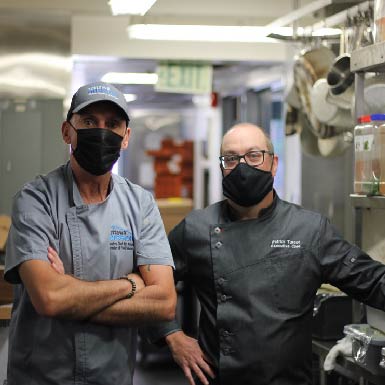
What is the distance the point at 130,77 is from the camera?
22.2ft

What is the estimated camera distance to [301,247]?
7.69 ft

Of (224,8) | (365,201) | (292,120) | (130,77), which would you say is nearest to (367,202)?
(365,201)

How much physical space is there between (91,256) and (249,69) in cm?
435

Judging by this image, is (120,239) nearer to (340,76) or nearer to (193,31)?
(340,76)

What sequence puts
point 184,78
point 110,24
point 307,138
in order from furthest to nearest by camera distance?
point 184,78, point 110,24, point 307,138

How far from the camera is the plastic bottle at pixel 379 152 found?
7.31ft

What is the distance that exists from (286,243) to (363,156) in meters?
0.37

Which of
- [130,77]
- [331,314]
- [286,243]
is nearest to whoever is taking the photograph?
[286,243]

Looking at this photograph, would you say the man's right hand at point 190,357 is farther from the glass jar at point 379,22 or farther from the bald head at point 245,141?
the glass jar at point 379,22

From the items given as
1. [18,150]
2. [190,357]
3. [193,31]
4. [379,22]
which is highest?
[193,31]

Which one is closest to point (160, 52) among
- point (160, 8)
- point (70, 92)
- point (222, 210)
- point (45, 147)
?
point (160, 8)

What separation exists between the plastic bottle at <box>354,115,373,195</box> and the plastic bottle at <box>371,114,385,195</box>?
19 mm

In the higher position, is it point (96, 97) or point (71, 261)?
point (96, 97)

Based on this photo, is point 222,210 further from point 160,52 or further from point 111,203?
point 160,52
